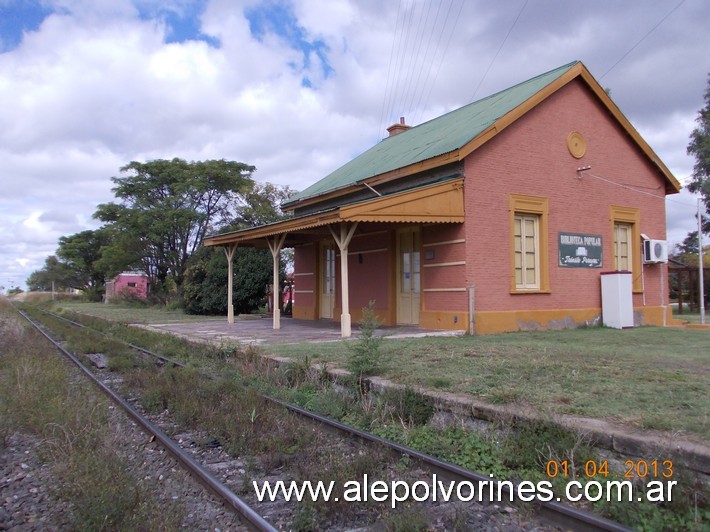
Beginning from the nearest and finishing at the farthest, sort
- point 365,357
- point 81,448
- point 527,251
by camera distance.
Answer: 1. point 81,448
2. point 365,357
3. point 527,251

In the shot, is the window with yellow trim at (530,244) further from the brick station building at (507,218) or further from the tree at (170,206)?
the tree at (170,206)

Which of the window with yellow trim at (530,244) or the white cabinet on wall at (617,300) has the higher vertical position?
the window with yellow trim at (530,244)

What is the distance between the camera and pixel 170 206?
34.8 meters

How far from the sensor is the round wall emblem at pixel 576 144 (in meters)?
15.3

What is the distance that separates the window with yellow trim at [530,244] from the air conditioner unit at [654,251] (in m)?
4.27

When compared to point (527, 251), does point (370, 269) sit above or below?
below

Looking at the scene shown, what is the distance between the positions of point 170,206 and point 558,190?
26.4m

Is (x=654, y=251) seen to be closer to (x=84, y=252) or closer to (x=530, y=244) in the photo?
(x=530, y=244)

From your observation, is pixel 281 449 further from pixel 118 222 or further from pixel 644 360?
pixel 118 222

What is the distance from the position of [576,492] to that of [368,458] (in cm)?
161

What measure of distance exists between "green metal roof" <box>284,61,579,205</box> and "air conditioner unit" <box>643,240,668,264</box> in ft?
19.1

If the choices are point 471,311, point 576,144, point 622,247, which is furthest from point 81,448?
point 622,247

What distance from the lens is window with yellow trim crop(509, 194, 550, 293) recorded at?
14211mm
